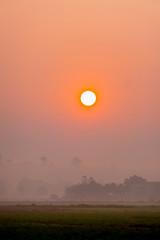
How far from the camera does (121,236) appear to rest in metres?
51.3

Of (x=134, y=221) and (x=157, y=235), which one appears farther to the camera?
(x=134, y=221)

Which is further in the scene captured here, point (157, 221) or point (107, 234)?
point (157, 221)

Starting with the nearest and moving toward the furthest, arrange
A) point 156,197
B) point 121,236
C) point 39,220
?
point 121,236, point 39,220, point 156,197

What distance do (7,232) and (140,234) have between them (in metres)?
13.0

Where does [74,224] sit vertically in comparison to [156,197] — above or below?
below

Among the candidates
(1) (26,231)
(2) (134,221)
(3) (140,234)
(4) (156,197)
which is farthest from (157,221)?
(4) (156,197)

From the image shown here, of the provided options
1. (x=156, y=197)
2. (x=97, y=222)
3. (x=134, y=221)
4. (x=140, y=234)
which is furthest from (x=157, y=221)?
(x=156, y=197)

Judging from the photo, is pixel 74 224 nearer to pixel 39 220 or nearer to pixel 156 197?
pixel 39 220

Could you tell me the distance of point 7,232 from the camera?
53000 mm

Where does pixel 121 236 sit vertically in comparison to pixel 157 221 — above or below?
below

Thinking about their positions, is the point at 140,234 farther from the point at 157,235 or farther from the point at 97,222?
the point at 97,222

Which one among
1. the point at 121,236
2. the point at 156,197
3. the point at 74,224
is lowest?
the point at 121,236

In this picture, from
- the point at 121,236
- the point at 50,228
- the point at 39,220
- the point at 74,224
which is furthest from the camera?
the point at 39,220

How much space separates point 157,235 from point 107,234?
4.81 m
